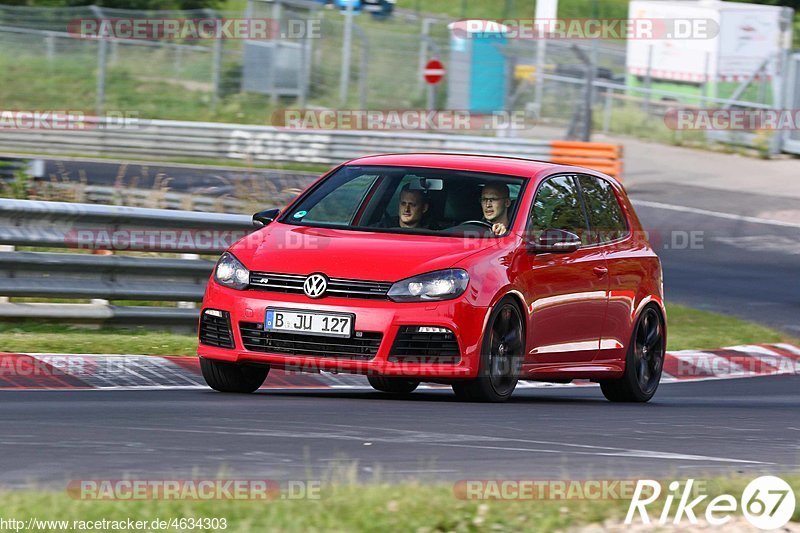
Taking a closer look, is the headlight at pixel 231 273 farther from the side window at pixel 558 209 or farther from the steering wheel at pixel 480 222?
the side window at pixel 558 209

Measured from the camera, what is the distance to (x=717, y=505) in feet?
17.3

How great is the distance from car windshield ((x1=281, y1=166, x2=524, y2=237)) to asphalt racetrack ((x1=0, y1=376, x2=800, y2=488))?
1.04m

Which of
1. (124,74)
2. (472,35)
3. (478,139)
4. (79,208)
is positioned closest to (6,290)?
(79,208)

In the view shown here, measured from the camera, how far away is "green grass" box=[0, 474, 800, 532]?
15.5 feet

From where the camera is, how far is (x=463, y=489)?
17.5 ft

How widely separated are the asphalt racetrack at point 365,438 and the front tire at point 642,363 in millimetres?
802

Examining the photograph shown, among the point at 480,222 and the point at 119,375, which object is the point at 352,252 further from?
the point at 119,375

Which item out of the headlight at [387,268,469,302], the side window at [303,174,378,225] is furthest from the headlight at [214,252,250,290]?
the headlight at [387,268,469,302]

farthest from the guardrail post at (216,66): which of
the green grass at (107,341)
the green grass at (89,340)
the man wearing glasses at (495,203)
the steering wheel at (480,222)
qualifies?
the steering wheel at (480,222)

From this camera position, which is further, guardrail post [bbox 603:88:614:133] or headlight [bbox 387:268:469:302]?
guardrail post [bbox 603:88:614:133]

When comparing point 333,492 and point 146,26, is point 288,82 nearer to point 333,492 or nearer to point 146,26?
point 146,26

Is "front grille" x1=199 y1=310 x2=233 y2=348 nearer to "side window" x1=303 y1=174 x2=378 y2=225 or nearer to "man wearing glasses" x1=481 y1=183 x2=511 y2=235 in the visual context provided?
"side window" x1=303 y1=174 x2=378 y2=225

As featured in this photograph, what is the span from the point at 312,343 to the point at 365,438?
1683 mm

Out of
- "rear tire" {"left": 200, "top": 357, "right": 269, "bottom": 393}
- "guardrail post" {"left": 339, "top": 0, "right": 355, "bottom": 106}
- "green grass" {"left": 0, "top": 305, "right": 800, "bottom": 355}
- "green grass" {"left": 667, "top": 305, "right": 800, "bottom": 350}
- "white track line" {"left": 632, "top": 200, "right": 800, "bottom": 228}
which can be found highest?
"guardrail post" {"left": 339, "top": 0, "right": 355, "bottom": 106}
